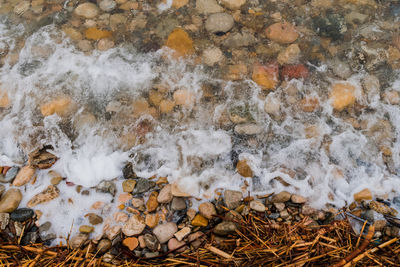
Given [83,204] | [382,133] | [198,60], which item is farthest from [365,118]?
[83,204]

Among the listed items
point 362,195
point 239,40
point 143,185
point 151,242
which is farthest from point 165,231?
point 239,40

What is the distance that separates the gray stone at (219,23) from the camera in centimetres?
269

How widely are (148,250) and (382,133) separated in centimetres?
201

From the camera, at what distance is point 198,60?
2.58 metres

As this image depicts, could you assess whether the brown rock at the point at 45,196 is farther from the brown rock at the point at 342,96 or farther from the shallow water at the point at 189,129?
the brown rock at the point at 342,96

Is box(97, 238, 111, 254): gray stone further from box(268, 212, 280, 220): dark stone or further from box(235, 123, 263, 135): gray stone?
box(235, 123, 263, 135): gray stone

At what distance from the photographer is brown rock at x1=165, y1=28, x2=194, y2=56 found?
2.62 m

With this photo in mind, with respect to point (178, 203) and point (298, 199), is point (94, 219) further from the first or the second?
point (298, 199)

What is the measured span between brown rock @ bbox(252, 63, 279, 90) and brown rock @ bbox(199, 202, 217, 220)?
3.77 ft

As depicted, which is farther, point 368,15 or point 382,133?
point 368,15

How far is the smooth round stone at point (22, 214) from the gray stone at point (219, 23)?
7.11 feet

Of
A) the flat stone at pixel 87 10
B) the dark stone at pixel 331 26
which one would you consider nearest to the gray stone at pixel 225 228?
the dark stone at pixel 331 26

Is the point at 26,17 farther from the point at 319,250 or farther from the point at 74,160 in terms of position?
the point at 319,250

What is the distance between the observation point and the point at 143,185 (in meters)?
2.04
